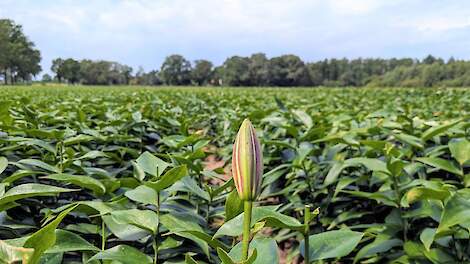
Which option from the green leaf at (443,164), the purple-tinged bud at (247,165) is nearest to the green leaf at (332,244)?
the purple-tinged bud at (247,165)

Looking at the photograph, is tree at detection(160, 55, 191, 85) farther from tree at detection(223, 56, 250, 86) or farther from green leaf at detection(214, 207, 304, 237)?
green leaf at detection(214, 207, 304, 237)

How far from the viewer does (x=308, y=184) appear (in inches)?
78.2

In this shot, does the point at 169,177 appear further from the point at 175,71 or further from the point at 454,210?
the point at 175,71

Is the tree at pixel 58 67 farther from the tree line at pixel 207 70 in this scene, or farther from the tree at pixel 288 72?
the tree at pixel 288 72

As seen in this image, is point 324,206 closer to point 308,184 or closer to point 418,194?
point 308,184

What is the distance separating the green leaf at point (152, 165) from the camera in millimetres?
1114

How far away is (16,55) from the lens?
187ft

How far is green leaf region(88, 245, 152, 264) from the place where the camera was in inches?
28.4

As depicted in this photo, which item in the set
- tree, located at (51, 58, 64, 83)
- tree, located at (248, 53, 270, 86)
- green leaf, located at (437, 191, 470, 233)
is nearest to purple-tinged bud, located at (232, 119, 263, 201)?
green leaf, located at (437, 191, 470, 233)

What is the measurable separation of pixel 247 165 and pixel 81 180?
0.58 metres

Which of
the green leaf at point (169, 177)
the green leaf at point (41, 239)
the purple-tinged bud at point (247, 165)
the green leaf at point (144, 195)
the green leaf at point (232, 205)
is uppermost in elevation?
the purple-tinged bud at point (247, 165)

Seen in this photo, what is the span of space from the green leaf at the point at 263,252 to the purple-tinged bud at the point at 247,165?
0.54 feet

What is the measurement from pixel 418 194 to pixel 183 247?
2.10 feet

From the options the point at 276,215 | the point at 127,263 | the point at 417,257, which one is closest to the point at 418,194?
the point at 417,257
